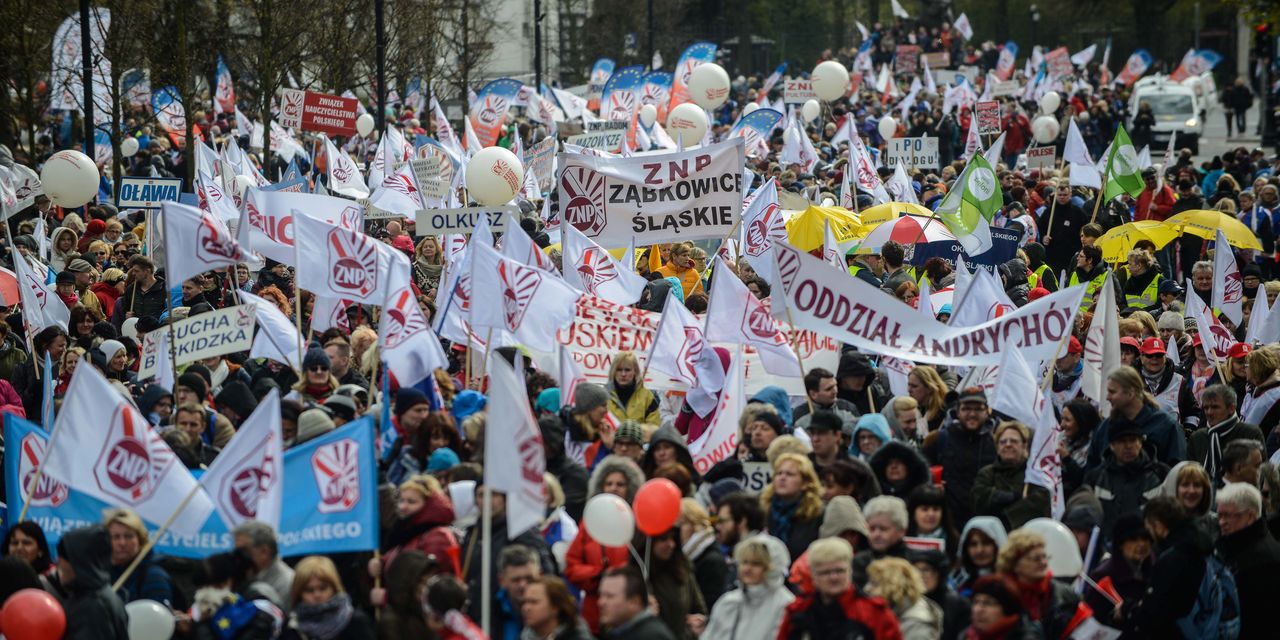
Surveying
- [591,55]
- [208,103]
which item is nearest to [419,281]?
[208,103]

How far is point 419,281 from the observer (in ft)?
53.0

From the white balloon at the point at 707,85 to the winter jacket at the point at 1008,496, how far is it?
894 inches

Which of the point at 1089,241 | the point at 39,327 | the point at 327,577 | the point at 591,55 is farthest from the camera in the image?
the point at 591,55

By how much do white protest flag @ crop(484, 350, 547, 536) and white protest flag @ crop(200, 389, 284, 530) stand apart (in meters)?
0.99

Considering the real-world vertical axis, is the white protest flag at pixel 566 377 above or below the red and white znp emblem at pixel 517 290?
below

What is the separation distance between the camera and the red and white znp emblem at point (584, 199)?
45.4ft

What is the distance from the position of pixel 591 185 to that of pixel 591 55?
121 feet

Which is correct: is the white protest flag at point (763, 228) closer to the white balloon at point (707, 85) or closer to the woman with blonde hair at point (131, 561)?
the woman with blonde hair at point (131, 561)

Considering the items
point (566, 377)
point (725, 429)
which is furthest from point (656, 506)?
point (566, 377)

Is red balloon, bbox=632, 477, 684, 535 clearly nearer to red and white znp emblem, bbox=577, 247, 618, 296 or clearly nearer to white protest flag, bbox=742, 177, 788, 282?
red and white znp emblem, bbox=577, 247, 618, 296

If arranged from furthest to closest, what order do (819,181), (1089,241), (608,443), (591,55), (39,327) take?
(591,55)
(819,181)
(1089,241)
(39,327)
(608,443)

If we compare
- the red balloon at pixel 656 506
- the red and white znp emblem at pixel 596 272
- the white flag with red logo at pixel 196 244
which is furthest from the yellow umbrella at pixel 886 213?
the red balloon at pixel 656 506

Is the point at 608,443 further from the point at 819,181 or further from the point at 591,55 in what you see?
the point at 591,55

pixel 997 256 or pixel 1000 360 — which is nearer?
pixel 1000 360
